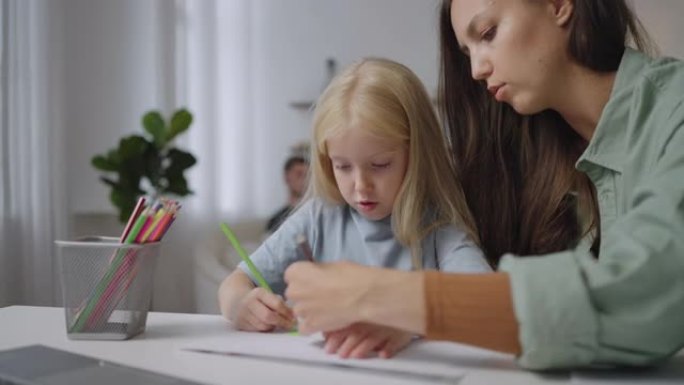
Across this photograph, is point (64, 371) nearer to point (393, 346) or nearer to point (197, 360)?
point (197, 360)

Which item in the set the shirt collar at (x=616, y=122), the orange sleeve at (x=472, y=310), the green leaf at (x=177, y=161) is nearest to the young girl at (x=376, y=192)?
the shirt collar at (x=616, y=122)

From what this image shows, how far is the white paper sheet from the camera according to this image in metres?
0.62

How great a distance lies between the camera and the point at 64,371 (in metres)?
0.64

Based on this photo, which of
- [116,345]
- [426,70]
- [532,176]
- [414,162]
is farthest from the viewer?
[426,70]

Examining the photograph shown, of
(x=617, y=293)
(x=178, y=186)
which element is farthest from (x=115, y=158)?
(x=617, y=293)

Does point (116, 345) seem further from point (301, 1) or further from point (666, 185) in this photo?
point (301, 1)

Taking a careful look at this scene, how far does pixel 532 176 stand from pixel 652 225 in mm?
503

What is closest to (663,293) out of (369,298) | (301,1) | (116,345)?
(369,298)

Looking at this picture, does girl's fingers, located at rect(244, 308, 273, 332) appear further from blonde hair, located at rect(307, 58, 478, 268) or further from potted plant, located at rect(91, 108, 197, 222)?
potted plant, located at rect(91, 108, 197, 222)

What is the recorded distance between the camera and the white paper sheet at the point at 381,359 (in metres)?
0.62

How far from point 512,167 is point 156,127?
1871 millimetres

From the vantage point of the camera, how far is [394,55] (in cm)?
348

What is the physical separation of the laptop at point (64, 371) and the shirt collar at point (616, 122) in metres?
0.56

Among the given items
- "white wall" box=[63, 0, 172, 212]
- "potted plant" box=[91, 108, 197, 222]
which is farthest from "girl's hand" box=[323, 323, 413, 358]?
"white wall" box=[63, 0, 172, 212]
